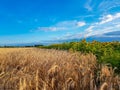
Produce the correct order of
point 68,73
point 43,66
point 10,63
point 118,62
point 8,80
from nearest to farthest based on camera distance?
point 8,80 → point 68,73 → point 43,66 → point 118,62 → point 10,63

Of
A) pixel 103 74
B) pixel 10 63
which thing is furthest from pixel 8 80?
pixel 10 63

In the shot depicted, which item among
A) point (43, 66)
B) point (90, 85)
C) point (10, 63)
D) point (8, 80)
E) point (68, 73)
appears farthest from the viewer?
point (10, 63)

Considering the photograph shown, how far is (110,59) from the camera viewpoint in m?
6.78

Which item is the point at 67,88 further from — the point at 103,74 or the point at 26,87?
the point at 103,74

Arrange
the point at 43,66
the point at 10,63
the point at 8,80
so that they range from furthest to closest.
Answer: the point at 10,63, the point at 43,66, the point at 8,80

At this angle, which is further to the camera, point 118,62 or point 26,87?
point 118,62

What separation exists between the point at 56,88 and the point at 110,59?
304cm

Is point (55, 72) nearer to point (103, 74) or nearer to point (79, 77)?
point (79, 77)

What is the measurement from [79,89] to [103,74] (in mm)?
676

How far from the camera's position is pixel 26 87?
387 centimetres

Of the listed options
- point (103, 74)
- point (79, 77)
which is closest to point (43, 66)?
point (79, 77)

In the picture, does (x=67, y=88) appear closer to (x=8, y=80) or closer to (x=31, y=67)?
(x=8, y=80)

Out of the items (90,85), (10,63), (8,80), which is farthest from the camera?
(10,63)

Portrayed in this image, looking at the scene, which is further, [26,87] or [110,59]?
[110,59]
